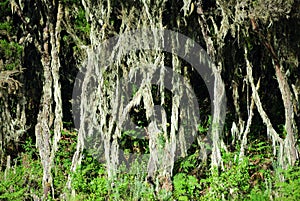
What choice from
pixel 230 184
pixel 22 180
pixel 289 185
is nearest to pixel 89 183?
pixel 22 180

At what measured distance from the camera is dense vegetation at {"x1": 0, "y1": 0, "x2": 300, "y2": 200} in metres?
4.34

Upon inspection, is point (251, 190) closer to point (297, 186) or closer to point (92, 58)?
point (297, 186)

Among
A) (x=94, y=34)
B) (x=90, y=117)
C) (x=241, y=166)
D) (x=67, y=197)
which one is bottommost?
(x=67, y=197)

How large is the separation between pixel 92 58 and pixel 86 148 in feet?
3.36

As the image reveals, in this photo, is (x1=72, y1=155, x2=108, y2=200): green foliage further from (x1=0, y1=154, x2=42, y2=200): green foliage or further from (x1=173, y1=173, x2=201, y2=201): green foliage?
(x1=173, y1=173, x2=201, y2=201): green foliage

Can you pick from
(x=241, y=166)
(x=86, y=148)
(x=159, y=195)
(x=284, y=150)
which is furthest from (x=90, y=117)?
(x=284, y=150)

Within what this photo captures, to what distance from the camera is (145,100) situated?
455cm

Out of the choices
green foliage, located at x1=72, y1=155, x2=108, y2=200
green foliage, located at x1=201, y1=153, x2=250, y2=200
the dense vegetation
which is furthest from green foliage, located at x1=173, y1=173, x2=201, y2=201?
green foliage, located at x1=72, y1=155, x2=108, y2=200

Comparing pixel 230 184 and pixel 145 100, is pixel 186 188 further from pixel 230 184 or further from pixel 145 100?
pixel 145 100

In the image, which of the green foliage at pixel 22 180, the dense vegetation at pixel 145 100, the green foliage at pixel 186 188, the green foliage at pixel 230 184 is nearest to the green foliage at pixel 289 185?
the dense vegetation at pixel 145 100

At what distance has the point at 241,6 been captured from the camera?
14.0 feet

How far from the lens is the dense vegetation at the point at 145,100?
434cm

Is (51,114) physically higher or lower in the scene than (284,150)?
higher

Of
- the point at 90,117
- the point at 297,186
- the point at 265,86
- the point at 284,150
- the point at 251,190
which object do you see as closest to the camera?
the point at 297,186
